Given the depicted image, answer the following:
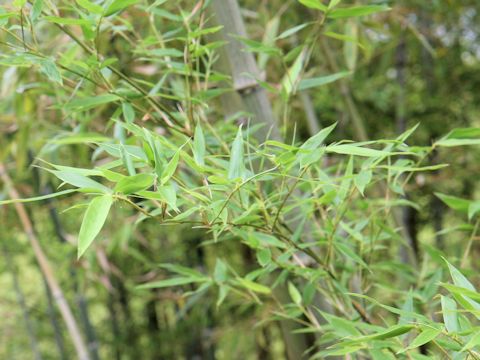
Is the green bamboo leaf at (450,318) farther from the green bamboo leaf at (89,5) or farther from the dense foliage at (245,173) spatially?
the green bamboo leaf at (89,5)

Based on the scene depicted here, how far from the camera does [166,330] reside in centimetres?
208

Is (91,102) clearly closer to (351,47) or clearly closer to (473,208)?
(473,208)

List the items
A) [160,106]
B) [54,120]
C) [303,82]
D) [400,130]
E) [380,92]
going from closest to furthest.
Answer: [160,106], [303,82], [54,120], [400,130], [380,92]

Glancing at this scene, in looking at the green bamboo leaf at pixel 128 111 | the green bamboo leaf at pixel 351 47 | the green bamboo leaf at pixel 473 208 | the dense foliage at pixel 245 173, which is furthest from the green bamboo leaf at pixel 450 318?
the green bamboo leaf at pixel 351 47

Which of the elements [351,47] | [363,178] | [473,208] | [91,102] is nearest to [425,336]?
[363,178]

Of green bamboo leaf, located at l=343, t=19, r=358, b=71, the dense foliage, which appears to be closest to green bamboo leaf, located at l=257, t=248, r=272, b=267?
the dense foliage

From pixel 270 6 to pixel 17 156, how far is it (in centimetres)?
70

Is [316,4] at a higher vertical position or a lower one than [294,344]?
higher

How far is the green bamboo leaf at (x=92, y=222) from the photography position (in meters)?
0.38

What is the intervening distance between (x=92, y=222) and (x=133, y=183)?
0.11 ft

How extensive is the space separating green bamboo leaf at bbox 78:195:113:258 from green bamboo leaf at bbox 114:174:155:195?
0.01 metres

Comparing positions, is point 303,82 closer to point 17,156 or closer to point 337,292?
point 337,292

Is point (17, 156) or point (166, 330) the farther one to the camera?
point (166, 330)

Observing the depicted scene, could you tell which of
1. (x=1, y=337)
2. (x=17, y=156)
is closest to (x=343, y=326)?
(x=17, y=156)
